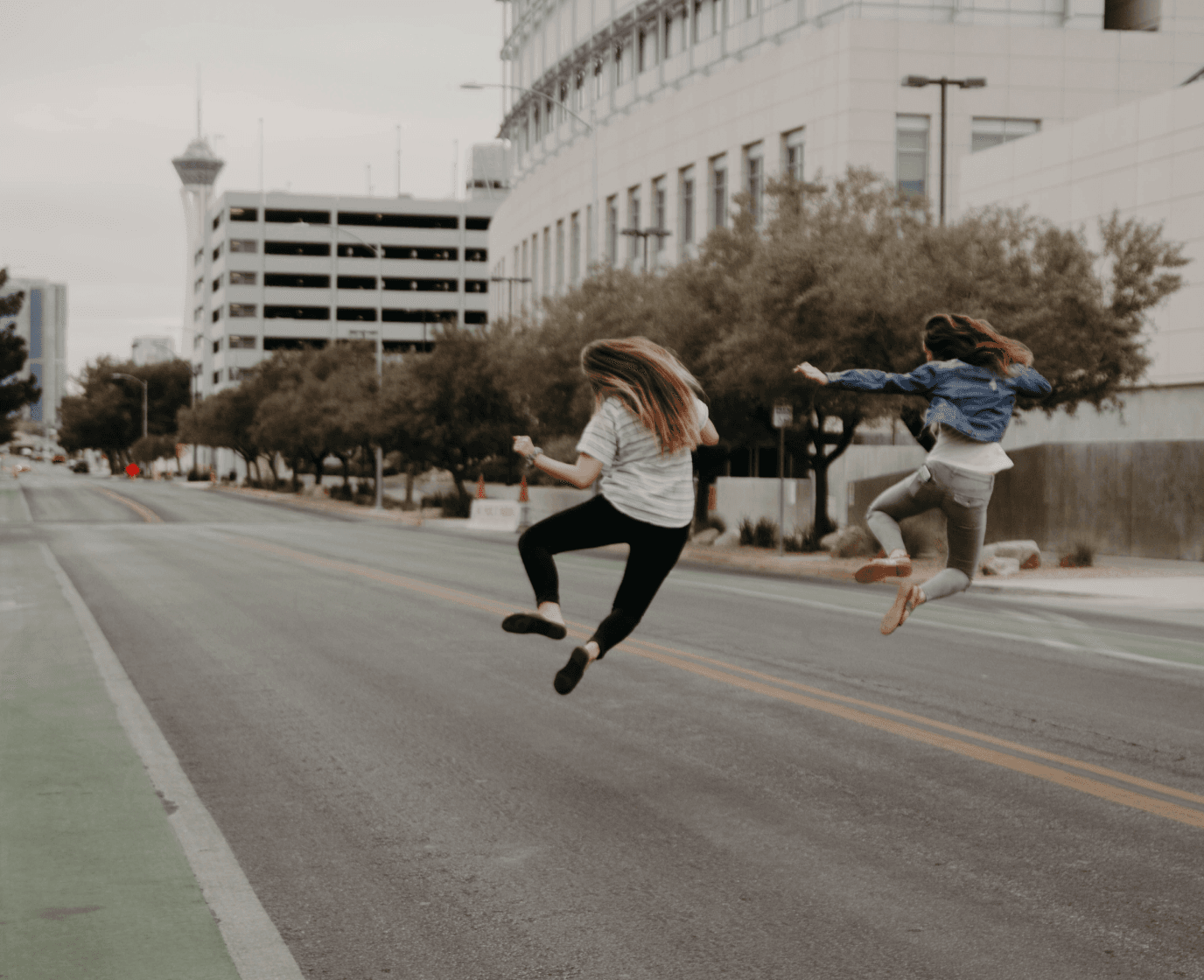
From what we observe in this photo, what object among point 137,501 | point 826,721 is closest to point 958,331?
point 826,721

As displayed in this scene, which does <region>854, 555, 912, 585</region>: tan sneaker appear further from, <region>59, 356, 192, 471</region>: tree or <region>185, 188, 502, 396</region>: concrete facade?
<region>59, 356, 192, 471</region>: tree

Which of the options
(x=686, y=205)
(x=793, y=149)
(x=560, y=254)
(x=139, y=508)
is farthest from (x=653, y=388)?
(x=560, y=254)

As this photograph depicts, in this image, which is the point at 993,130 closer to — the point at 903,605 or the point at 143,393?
the point at 903,605

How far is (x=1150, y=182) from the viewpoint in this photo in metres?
35.3

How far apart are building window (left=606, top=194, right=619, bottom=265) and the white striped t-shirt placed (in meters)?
59.9

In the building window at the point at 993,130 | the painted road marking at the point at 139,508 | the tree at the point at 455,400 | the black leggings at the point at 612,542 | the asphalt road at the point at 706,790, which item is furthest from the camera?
the painted road marking at the point at 139,508

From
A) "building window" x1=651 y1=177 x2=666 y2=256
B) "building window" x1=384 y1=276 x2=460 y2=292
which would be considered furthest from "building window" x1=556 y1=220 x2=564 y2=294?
"building window" x1=384 y1=276 x2=460 y2=292

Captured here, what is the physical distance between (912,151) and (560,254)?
27842 millimetres

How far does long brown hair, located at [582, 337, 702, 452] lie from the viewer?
443 cm

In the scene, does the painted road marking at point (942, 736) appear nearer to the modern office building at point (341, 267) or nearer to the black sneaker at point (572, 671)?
the black sneaker at point (572, 671)

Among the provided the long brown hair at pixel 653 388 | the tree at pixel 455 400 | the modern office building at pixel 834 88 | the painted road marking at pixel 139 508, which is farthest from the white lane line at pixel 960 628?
the painted road marking at pixel 139 508

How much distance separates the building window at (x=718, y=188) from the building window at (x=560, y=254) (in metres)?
16.8

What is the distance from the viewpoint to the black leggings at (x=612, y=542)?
15.4 ft

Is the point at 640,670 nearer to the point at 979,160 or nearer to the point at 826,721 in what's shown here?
the point at 826,721
